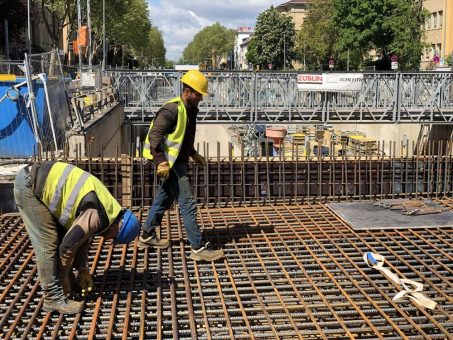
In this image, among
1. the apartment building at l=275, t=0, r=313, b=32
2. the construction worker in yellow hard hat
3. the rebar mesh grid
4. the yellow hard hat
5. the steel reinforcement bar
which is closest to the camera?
the rebar mesh grid

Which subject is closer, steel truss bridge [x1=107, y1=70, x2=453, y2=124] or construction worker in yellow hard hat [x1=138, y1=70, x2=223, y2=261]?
construction worker in yellow hard hat [x1=138, y1=70, x2=223, y2=261]

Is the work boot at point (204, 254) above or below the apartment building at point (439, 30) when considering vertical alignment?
below

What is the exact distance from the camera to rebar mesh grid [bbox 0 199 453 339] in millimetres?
4082

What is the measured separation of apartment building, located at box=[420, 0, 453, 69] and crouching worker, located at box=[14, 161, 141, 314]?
48122mm

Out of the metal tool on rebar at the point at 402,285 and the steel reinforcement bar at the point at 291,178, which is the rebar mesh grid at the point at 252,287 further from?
the steel reinforcement bar at the point at 291,178

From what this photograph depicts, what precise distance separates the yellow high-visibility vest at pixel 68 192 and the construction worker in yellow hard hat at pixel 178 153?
113 cm

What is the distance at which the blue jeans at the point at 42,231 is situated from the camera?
4.05 m

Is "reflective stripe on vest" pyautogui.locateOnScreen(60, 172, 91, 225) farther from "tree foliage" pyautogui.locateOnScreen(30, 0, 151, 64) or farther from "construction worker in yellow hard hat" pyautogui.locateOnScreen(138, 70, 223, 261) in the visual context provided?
"tree foliage" pyautogui.locateOnScreen(30, 0, 151, 64)

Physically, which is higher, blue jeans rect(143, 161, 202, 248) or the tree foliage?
the tree foliage

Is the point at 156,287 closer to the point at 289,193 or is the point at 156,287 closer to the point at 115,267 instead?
the point at 115,267

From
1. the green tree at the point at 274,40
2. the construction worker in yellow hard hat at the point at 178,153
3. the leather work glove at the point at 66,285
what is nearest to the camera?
the leather work glove at the point at 66,285

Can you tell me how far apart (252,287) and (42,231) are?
1.83 meters

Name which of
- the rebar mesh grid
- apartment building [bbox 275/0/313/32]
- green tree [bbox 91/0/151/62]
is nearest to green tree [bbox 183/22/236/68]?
apartment building [bbox 275/0/313/32]

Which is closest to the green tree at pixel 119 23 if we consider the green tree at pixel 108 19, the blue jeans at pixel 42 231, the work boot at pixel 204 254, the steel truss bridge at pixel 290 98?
the green tree at pixel 108 19
